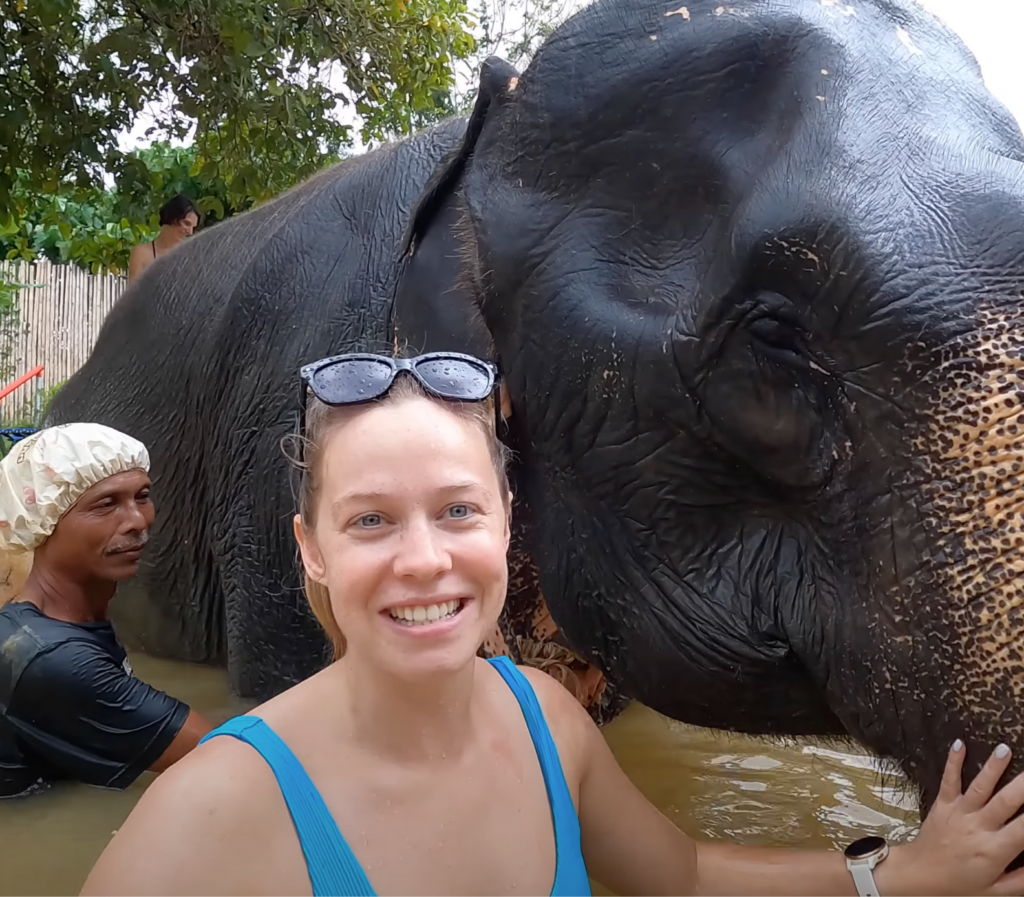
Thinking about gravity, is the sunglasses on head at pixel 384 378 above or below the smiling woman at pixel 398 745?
above

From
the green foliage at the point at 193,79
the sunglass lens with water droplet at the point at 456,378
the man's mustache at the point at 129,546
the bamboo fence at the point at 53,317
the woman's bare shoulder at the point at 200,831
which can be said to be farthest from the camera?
the bamboo fence at the point at 53,317

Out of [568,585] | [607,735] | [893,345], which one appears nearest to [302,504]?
[568,585]

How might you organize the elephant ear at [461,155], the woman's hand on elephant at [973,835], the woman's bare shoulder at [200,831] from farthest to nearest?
1. the elephant ear at [461,155]
2. the woman's hand on elephant at [973,835]
3. the woman's bare shoulder at [200,831]

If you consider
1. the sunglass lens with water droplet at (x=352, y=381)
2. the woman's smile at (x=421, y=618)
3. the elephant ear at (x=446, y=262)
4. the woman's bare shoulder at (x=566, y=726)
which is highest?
the elephant ear at (x=446, y=262)

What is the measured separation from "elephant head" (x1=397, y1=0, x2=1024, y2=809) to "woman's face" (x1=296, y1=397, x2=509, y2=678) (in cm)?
41

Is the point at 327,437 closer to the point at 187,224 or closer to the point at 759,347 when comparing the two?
the point at 759,347

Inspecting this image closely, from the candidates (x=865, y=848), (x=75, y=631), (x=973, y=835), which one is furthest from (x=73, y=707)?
(x=973, y=835)

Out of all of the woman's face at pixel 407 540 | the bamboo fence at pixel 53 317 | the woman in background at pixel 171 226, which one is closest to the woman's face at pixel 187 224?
the woman in background at pixel 171 226

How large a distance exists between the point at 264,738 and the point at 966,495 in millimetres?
769

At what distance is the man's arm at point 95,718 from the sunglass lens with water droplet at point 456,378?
4.95ft

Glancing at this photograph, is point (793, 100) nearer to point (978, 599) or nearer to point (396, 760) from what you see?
point (978, 599)

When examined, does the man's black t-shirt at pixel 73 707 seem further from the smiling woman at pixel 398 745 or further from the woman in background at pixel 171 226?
the woman in background at pixel 171 226

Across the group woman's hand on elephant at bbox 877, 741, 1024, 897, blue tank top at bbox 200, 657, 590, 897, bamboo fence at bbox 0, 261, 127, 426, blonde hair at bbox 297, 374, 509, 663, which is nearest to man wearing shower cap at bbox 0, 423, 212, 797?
blonde hair at bbox 297, 374, 509, 663

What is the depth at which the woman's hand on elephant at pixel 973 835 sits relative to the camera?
1.22 m
